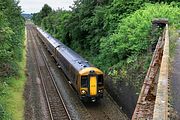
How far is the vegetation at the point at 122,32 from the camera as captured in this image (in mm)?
19859

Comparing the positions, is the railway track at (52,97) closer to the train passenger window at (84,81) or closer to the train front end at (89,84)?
the train front end at (89,84)

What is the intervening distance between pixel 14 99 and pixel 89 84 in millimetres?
5681

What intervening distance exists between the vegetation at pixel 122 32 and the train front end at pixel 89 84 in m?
1.81

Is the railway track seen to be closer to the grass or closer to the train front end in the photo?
the train front end

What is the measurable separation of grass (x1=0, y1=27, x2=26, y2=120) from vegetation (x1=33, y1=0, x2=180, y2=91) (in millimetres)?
6605

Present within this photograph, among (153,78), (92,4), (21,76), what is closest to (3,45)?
(21,76)

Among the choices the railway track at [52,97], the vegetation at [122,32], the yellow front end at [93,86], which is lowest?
the railway track at [52,97]

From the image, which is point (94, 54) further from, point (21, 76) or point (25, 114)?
point (25, 114)

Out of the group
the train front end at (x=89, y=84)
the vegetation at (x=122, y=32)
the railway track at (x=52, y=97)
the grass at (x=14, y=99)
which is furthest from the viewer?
the vegetation at (x=122, y=32)

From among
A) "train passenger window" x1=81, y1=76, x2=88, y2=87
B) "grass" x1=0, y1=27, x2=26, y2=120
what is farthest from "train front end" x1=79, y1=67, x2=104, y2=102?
"grass" x1=0, y1=27, x2=26, y2=120

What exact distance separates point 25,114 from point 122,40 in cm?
865

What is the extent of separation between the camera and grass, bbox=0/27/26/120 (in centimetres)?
1841

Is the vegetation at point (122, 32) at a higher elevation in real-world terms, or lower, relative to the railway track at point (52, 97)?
higher

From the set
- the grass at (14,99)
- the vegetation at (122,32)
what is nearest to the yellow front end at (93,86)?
the vegetation at (122,32)
